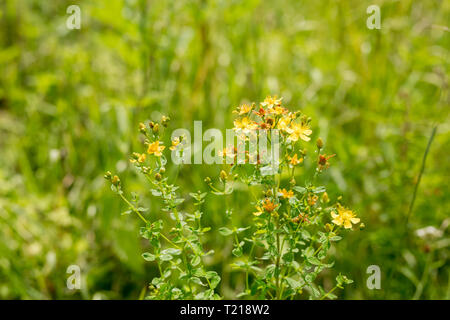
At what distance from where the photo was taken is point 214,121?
170cm

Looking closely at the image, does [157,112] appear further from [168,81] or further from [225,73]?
[225,73]

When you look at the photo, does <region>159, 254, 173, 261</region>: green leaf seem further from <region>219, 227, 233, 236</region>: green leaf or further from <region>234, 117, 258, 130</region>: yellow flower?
<region>234, 117, 258, 130</region>: yellow flower

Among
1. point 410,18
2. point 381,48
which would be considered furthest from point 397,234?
point 410,18

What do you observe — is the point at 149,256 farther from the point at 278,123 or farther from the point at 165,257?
the point at 278,123

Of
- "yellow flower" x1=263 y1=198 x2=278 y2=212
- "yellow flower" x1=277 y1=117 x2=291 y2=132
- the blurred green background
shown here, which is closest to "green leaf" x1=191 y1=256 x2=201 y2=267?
"yellow flower" x1=263 y1=198 x2=278 y2=212

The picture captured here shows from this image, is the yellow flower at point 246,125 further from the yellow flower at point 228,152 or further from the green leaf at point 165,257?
the green leaf at point 165,257

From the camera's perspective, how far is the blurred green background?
137cm

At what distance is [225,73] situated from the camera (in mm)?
1933

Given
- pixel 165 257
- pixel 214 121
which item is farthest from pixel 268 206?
pixel 214 121

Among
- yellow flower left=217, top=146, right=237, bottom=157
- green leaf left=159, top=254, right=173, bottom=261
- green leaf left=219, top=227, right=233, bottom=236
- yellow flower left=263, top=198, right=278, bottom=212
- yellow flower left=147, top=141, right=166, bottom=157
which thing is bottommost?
green leaf left=159, top=254, right=173, bottom=261

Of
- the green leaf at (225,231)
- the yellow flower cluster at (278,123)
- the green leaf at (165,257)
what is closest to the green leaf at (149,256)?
the green leaf at (165,257)

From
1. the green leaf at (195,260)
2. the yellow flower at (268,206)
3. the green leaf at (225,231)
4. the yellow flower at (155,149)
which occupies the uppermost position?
the yellow flower at (155,149)

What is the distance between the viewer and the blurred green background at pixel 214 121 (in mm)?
1373

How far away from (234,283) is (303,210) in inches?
29.9
